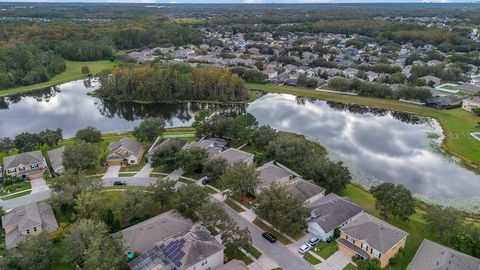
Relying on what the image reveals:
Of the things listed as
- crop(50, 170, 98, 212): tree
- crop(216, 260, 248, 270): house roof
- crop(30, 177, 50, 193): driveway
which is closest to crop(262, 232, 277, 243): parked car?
crop(216, 260, 248, 270): house roof

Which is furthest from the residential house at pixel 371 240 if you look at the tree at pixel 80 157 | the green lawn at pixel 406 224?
the tree at pixel 80 157

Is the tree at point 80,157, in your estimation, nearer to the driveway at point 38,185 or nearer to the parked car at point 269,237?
the driveway at point 38,185

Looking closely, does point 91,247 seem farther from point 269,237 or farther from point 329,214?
point 329,214

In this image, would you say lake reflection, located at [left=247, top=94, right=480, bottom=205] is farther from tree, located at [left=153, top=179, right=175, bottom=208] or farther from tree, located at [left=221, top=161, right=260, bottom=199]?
tree, located at [left=153, top=179, right=175, bottom=208]

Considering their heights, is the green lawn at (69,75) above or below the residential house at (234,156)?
below

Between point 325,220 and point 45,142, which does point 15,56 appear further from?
point 325,220
